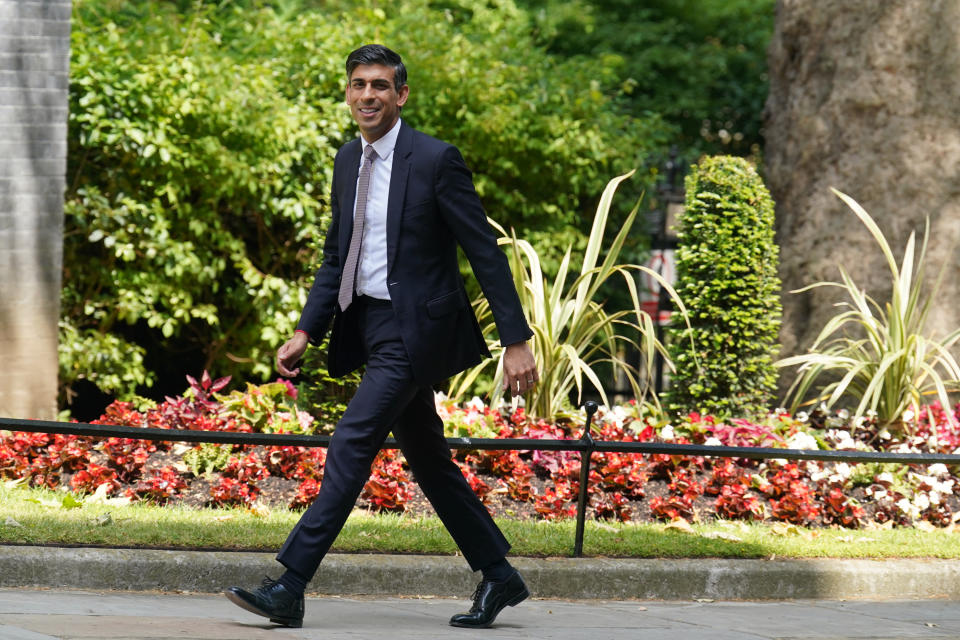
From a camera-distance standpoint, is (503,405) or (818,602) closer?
(818,602)

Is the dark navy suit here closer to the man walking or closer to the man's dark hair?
the man walking

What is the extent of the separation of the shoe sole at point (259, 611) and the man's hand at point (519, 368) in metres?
1.05

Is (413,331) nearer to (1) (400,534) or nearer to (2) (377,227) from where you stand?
(2) (377,227)

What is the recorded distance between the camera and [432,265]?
14.1 ft

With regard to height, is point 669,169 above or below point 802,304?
above

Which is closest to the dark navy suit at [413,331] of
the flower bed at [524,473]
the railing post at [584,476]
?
the railing post at [584,476]

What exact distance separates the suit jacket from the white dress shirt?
0.15 feet

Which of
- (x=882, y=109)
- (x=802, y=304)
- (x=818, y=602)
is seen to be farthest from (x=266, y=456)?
(x=882, y=109)

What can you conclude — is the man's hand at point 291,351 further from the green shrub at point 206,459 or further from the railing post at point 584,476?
the green shrub at point 206,459

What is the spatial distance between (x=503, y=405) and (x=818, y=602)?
2.56 m

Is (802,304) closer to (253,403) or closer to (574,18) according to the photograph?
(253,403)

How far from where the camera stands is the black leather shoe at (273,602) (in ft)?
13.1

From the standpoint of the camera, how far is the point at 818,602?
552 cm

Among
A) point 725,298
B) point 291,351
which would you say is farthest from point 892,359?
point 291,351
